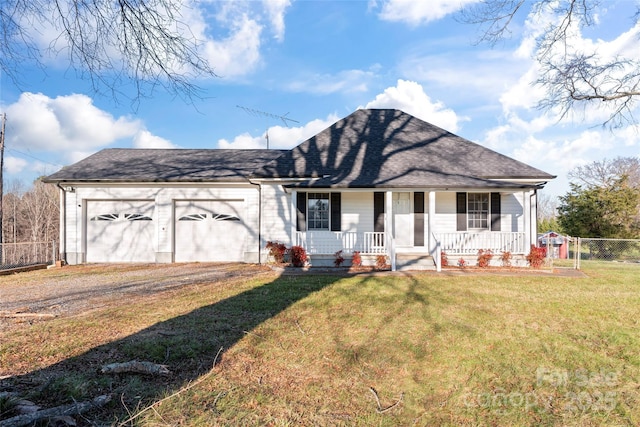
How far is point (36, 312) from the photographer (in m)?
5.70

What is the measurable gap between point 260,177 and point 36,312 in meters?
7.27

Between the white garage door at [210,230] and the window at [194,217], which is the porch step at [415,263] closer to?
the white garage door at [210,230]

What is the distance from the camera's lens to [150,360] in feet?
12.2

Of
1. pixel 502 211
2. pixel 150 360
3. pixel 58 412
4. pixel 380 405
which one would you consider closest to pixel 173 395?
pixel 58 412

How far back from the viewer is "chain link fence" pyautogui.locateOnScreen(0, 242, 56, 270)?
1076 centimetres

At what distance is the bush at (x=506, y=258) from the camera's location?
1063 cm

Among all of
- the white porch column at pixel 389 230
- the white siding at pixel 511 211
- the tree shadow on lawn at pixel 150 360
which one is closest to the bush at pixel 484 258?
the white siding at pixel 511 211

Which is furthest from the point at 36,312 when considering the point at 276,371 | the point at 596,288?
the point at 596,288

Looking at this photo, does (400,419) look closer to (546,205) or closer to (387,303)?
(387,303)

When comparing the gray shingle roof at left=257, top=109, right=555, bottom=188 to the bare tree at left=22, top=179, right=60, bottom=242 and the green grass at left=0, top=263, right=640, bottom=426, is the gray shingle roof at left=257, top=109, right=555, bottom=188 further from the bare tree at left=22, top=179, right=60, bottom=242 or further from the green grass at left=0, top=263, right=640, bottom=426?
the bare tree at left=22, top=179, right=60, bottom=242

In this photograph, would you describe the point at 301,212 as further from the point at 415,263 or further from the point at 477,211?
the point at 477,211

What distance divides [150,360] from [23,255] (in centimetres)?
1151

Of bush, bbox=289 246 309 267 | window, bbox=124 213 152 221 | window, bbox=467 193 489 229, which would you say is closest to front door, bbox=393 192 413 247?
window, bbox=467 193 489 229

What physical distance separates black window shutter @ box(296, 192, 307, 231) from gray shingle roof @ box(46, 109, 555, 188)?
643mm
